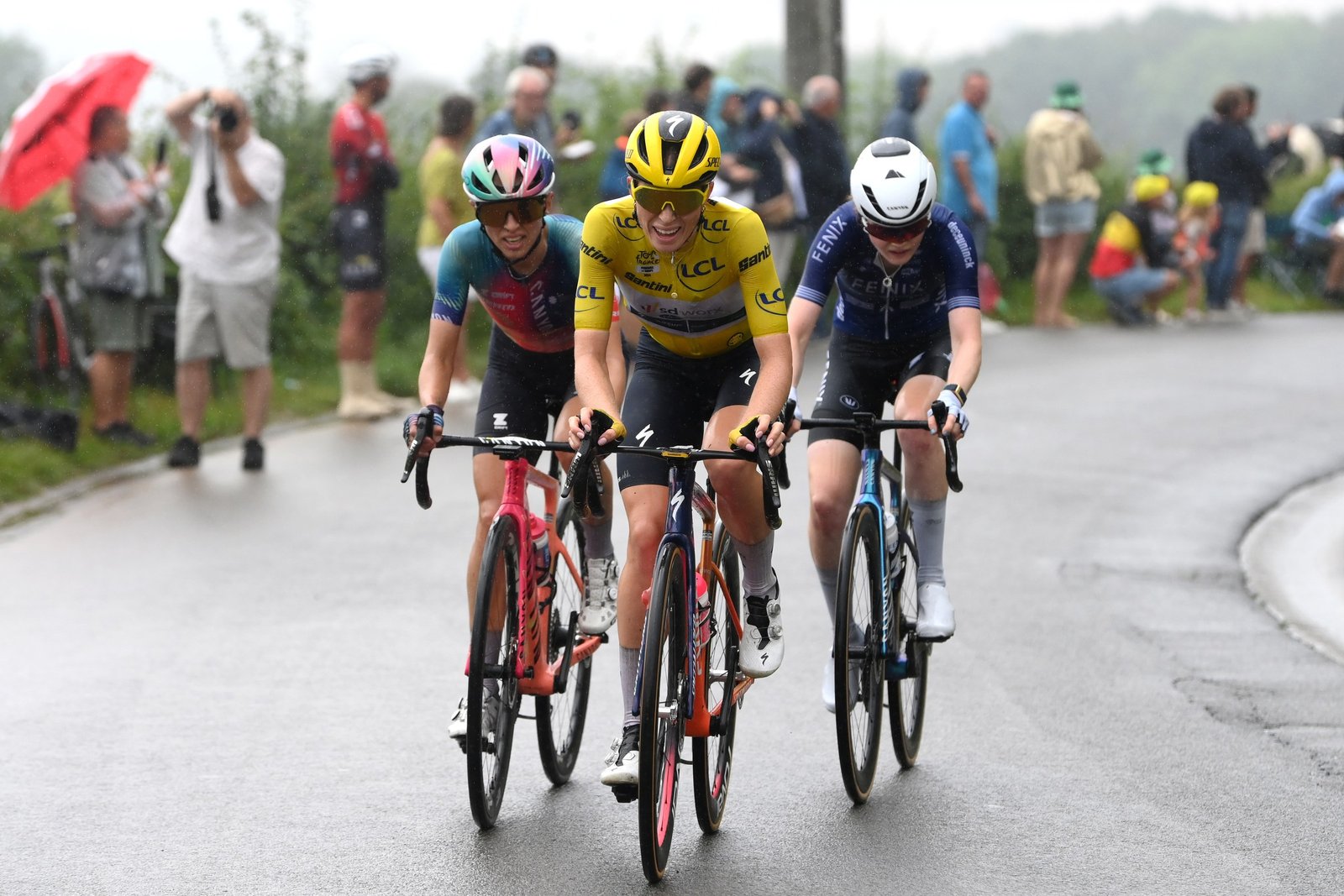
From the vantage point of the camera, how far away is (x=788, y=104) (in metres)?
16.9

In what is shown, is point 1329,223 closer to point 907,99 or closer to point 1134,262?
point 1134,262

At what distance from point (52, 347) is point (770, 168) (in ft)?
20.0

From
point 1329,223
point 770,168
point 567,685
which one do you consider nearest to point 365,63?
point 770,168

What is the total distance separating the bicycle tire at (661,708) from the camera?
205 inches

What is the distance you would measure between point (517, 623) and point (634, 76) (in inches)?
628

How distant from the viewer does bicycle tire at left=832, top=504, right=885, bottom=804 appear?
19.5ft

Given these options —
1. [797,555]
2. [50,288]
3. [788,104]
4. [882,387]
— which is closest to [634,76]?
[788,104]

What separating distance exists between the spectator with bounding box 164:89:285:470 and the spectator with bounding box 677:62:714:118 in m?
4.30

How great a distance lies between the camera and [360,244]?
13.7m

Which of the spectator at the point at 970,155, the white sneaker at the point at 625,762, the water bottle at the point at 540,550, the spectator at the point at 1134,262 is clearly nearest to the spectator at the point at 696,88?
the spectator at the point at 970,155

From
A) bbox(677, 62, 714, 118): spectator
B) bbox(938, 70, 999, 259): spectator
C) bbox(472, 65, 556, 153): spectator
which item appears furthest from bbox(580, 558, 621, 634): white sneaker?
bbox(938, 70, 999, 259): spectator

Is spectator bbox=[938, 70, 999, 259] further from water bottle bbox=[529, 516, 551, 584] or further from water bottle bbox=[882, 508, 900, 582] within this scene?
water bottle bbox=[529, 516, 551, 584]

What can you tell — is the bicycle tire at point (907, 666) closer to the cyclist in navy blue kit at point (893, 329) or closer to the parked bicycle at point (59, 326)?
the cyclist in navy blue kit at point (893, 329)

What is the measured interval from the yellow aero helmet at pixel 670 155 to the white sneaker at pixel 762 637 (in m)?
1.32
